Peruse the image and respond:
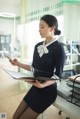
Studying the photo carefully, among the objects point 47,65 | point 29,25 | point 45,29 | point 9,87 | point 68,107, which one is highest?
point 29,25

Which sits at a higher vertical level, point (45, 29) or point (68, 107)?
point (45, 29)

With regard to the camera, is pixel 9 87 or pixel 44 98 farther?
pixel 9 87

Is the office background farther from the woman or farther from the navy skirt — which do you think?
the navy skirt

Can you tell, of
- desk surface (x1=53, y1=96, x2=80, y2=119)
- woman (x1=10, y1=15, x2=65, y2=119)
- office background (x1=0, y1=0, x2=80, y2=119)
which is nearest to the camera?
desk surface (x1=53, y1=96, x2=80, y2=119)

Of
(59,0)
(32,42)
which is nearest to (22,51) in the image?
(32,42)

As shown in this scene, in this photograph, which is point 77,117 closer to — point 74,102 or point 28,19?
point 74,102

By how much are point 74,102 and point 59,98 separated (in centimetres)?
15

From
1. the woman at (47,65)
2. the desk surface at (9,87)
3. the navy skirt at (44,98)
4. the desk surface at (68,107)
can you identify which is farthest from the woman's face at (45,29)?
the desk surface at (9,87)

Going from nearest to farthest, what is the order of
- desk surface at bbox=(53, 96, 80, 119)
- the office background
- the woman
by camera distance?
desk surface at bbox=(53, 96, 80, 119) → the woman → the office background

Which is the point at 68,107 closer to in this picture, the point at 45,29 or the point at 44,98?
the point at 44,98

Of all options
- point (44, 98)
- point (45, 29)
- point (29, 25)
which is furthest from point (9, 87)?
point (45, 29)

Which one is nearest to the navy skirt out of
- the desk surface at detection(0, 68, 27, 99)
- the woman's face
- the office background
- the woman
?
the woman

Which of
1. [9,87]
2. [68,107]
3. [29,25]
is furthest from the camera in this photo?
[9,87]

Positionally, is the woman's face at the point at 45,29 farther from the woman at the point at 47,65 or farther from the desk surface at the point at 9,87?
the desk surface at the point at 9,87
